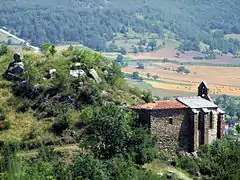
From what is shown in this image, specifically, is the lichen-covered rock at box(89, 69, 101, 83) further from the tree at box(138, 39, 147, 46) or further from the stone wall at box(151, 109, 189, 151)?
the tree at box(138, 39, 147, 46)

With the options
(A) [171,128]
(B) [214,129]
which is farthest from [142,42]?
(A) [171,128]

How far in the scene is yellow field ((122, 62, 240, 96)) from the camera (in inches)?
5472

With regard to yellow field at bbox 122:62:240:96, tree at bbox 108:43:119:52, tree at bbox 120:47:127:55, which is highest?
tree at bbox 108:43:119:52

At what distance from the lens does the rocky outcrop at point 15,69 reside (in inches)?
2032

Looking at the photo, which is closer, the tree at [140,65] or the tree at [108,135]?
the tree at [108,135]

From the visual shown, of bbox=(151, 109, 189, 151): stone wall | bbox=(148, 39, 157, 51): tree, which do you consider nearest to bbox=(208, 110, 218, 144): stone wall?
bbox=(151, 109, 189, 151): stone wall

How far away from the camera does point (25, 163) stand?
37.5 m

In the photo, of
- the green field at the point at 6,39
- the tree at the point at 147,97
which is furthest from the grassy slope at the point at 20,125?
the green field at the point at 6,39

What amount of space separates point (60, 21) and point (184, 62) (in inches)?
2007

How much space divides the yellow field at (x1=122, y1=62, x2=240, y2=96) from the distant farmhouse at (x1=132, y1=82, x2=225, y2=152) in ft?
282

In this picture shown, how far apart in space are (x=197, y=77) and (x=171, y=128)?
111 metres

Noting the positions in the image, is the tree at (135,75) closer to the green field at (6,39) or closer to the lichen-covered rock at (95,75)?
the green field at (6,39)

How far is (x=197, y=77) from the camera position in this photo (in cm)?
15150

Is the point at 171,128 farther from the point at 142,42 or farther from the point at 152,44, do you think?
the point at 142,42
